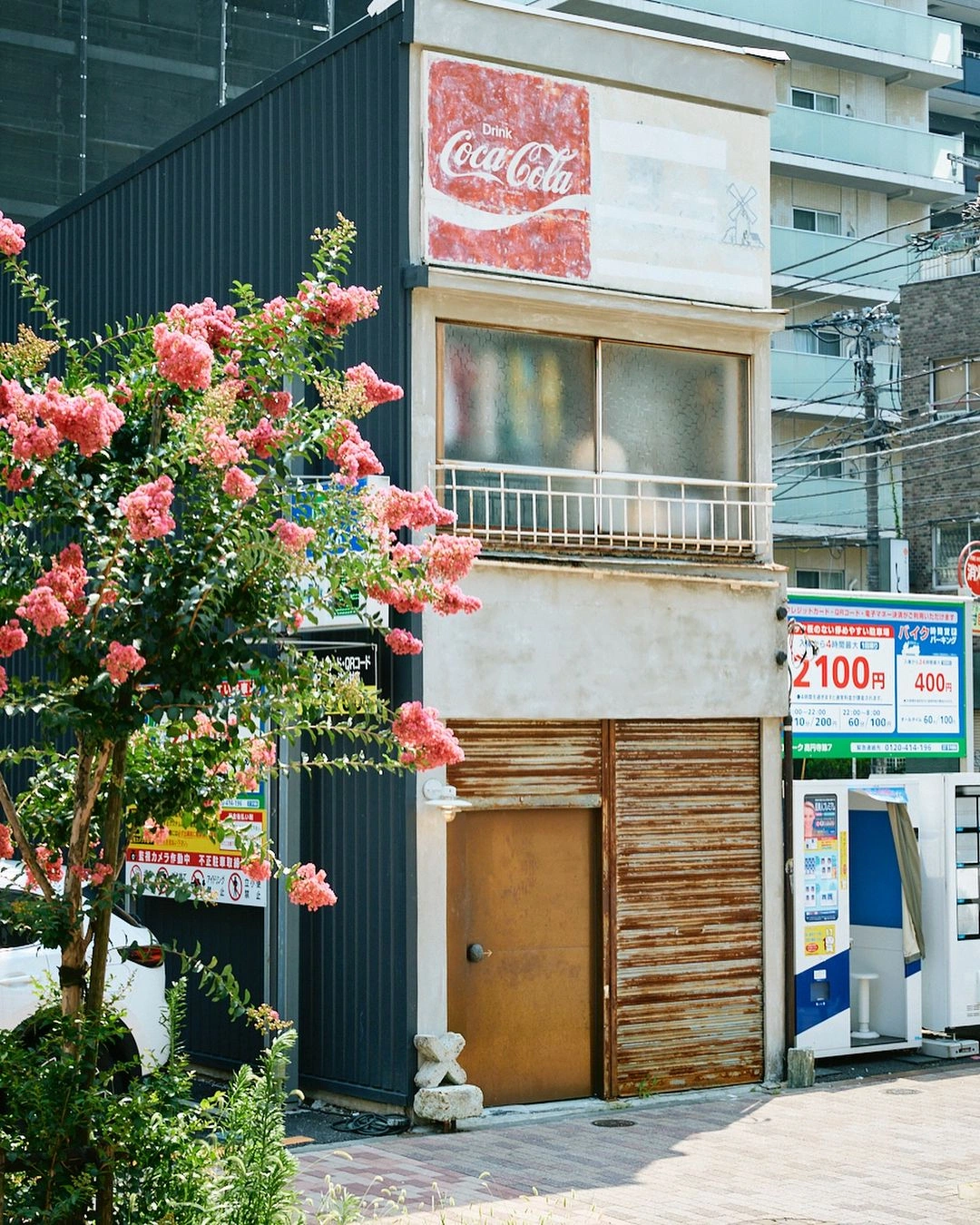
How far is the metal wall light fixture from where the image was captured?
12.5 meters

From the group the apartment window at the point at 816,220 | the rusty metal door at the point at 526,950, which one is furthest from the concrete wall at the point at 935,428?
the rusty metal door at the point at 526,950

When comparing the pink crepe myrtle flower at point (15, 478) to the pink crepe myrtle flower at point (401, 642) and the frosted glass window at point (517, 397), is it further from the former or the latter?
the frosted glass window at point (517, 397)

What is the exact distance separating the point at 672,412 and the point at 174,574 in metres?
8.44

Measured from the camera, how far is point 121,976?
11.6m

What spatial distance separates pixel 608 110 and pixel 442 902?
20.1 ft

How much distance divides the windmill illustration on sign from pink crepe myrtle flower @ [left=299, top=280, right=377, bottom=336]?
7909mm

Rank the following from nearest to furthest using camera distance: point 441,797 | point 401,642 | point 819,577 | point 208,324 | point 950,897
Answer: point 208,324 → point 401,642 → point 441,797 → point 950,897 → point 819,577

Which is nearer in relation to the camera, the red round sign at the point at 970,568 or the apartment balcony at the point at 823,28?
the red round sign at the point at 970,568

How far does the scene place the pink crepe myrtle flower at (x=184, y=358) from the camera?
6.39 meters

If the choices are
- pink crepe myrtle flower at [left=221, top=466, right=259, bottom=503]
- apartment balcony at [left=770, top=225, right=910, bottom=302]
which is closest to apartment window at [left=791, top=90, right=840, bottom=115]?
apartment balcony at [left=770, top=225, right=910, bottom=302]

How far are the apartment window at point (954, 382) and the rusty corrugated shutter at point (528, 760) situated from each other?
2616 centimetres

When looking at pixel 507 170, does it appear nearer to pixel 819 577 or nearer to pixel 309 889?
pixel 309 889

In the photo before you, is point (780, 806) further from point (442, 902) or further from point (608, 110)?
point (608, 110)

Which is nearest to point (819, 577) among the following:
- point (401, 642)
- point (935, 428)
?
point (935, 428)
